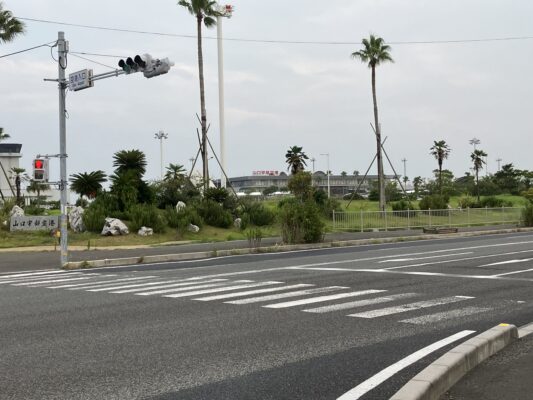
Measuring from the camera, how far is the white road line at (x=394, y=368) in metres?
5.60

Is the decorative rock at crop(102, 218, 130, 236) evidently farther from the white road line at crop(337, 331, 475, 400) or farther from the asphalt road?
the white road line at crop(337, 331, 475, 400)

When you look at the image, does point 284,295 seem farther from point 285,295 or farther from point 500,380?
point 500,380

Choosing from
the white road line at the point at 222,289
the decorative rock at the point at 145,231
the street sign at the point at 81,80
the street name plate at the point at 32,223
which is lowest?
the white road line at the point at 222,289

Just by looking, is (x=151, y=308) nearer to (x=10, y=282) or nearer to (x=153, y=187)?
(x=10, y=282)

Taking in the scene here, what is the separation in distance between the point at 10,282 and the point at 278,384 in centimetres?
1205

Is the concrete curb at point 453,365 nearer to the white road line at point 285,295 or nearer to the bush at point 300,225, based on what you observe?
the white road line at point 285,295

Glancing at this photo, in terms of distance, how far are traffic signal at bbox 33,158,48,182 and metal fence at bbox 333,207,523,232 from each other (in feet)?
63.3

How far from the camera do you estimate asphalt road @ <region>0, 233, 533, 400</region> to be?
19.8ft

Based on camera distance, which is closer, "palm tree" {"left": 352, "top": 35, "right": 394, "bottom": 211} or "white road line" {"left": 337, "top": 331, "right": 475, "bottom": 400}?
"white road line" {"left": 337, "top": 331, "right": 475, "bottom": 400}

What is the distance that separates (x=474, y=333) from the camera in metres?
8.16

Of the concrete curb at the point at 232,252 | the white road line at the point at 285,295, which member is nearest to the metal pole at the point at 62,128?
the concrete curb at the point at 232,252

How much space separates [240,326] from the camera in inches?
351

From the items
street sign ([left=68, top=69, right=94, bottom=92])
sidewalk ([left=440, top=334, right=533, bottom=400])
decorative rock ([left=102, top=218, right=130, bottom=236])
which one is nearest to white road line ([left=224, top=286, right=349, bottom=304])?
sidewalk ([left=440, top=334, right=533, bottom=400])

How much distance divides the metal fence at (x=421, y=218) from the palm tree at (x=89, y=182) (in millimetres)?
13935
